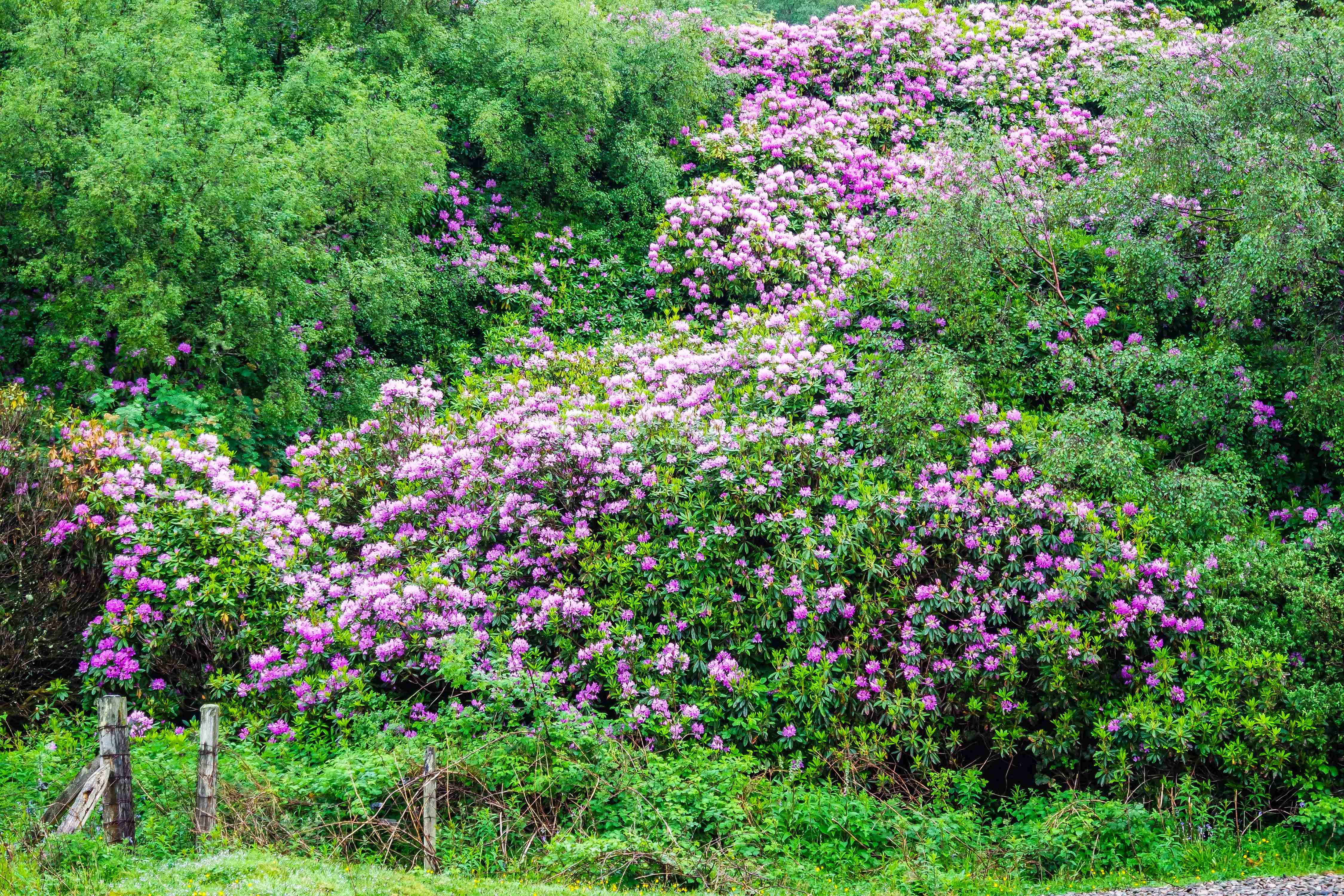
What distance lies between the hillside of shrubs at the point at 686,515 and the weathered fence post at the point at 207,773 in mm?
179

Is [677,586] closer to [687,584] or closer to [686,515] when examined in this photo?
[687,584]

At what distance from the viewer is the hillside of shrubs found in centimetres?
718

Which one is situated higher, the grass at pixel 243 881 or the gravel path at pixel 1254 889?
the grass at pixel 243 881

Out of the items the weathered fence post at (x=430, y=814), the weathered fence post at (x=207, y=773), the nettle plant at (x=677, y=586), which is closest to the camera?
the weathered fence post at (x=207, y=773)

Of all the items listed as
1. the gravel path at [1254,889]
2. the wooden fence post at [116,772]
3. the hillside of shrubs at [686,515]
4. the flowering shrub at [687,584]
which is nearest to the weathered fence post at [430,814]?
the hillside of shrubs at [686,515]

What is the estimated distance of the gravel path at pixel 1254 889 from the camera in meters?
6.16

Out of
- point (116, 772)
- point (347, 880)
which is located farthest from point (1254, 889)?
point (116, 772)

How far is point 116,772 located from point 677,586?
415 centimetres

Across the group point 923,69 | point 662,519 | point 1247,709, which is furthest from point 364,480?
point 923,69

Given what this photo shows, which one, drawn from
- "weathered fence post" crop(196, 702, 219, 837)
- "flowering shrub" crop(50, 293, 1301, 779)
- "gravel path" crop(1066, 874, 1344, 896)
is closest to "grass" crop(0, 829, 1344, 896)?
"gravel path" crop(1066, 874, 1344, 896)

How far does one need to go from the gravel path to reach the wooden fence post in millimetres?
5683

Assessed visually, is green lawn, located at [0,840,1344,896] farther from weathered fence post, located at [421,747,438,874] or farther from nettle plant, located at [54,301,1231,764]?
nettle plant, located at [54,301,1231,764]

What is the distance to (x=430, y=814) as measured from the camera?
6652 millimetres

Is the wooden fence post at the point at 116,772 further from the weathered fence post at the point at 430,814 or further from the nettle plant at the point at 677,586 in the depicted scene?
the nettle plant at the point at 677,586
